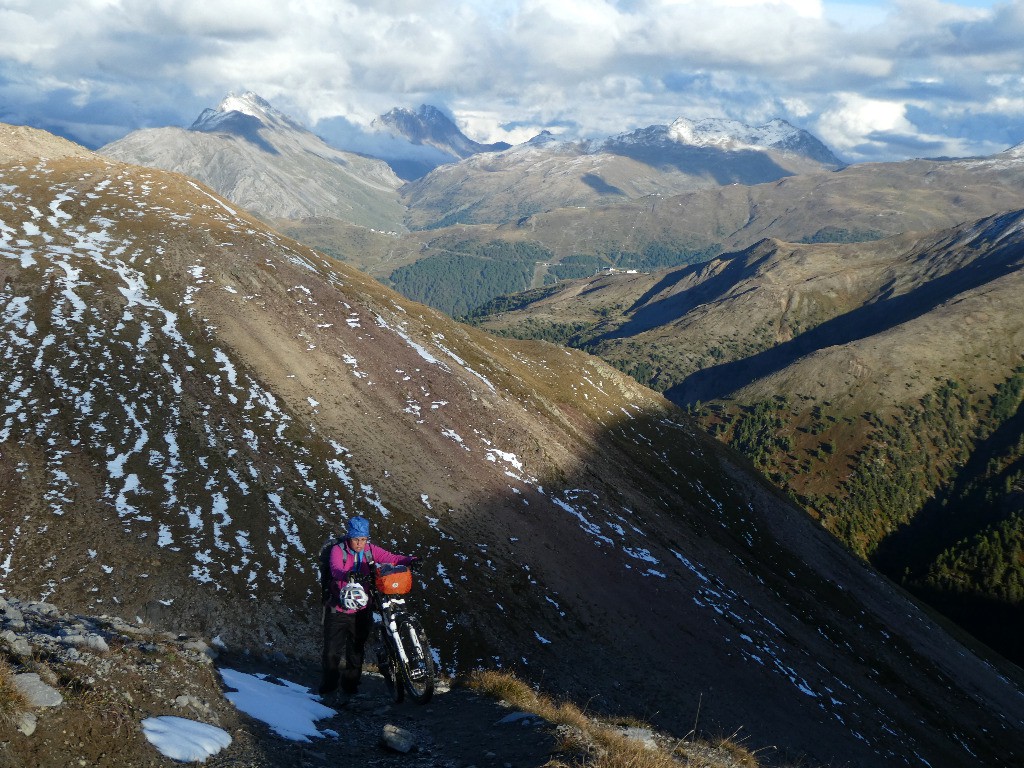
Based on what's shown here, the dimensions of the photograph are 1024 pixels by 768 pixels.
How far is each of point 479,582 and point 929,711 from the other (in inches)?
1810

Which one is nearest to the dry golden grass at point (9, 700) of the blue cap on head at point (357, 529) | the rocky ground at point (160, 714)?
the rocky ground at point (160, 714)

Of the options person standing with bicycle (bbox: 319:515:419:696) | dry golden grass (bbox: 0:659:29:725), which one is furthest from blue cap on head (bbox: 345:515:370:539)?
dry golden grass (bbox: 0:659:29:725)

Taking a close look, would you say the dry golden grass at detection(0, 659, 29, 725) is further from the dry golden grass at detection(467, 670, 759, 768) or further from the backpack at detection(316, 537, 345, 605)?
the dry golden grass at detection(467, 670, 759, 768)

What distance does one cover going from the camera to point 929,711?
5838 centimetres

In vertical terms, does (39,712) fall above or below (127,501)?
above

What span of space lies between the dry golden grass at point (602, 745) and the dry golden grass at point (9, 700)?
7.43m

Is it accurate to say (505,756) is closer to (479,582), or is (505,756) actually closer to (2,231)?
(479,582)

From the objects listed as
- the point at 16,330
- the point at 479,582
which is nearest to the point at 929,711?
the point at 479,582

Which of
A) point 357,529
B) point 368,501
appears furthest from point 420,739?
point 368,501

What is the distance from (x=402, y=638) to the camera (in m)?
15.4

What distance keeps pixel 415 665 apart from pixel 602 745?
5585mm

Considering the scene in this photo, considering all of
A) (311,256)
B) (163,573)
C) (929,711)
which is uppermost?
(311,256)

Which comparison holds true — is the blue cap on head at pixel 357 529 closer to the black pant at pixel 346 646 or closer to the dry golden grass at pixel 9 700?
the black pant at pixel 346 646

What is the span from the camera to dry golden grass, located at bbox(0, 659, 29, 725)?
8.67m
